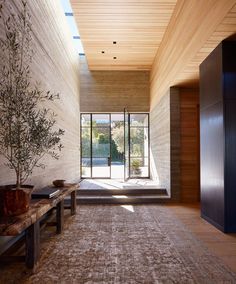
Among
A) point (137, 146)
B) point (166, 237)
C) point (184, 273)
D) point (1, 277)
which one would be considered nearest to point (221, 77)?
point (166, 237)

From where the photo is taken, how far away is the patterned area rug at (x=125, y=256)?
273cm

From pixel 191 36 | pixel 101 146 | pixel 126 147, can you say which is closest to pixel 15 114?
pixel 191 36

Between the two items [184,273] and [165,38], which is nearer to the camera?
[184,273]

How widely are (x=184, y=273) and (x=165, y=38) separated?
5.89 meters

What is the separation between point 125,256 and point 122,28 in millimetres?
5530

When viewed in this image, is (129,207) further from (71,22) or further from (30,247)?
(71,22)

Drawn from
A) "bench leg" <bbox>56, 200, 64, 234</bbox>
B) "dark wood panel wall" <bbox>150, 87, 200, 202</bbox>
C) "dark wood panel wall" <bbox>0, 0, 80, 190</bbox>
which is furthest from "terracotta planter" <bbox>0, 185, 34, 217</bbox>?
"dark wood panel wall" <bbox>150, 87, 200, 202</bbox>

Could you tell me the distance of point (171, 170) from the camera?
6.77m

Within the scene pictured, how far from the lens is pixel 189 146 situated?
Answer: 686 cm

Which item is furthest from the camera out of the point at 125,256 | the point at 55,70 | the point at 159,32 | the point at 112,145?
the point at 112,145

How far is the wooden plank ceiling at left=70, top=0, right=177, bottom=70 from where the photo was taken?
575 cm

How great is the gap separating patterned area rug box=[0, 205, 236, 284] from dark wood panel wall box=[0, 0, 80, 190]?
1.12m

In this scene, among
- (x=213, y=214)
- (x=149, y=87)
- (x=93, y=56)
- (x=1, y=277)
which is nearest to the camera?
(x=1, y=277)

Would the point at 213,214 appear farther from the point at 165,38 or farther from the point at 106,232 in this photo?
the point at 165,38
